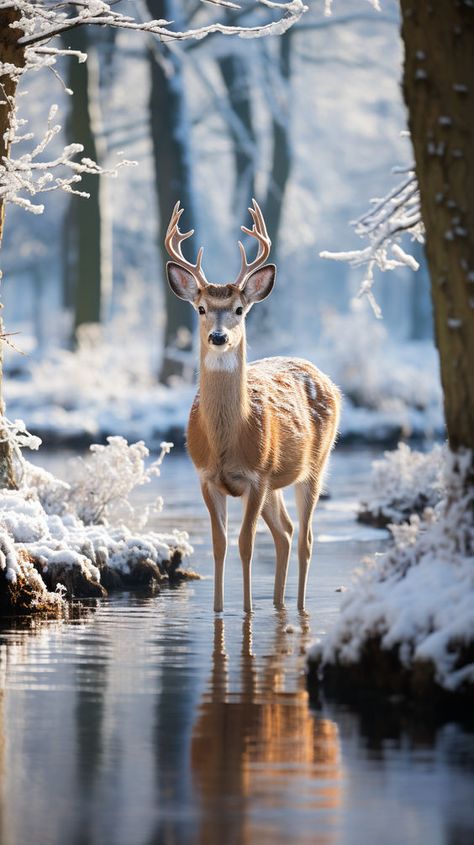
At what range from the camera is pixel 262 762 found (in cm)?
695

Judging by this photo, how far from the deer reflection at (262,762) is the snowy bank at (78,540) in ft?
8.07

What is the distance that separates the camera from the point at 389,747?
286 inches

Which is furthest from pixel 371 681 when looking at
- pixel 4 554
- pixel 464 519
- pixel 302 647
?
pixel 4 554

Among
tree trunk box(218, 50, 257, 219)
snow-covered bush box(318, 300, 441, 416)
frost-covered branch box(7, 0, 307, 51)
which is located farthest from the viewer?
tree trunk box(218, 50, 257, 219)

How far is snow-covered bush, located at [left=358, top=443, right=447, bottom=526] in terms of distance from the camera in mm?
17734

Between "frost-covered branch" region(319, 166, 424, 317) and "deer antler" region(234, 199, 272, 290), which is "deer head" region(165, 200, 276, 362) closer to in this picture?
"deer antler" region(234, 199, 272, 290)

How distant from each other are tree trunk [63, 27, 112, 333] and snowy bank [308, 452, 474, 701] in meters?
27.7

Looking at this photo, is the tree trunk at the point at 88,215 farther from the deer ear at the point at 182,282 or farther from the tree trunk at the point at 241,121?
the deer ear at the point at 182,282

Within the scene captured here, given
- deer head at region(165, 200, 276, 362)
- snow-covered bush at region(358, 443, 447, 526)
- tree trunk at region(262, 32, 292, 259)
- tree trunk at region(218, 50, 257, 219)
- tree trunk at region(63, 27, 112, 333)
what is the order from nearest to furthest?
deer head at region(165, 200, 276, 362) → snow-covered bush at region(358, 443, 447, 526) → tree trunk at region(63, 27, 112, 333) → tree trunk at region(218, 50, 257, 219) → tree trunk at region(262, 32, 292, 259)

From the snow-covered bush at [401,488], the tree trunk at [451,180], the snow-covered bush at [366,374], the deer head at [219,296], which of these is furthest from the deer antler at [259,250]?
the snow-covered bush at [366,374]

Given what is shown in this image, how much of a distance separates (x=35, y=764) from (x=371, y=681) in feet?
6.58

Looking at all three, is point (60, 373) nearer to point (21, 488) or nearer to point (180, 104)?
point (180, 104)

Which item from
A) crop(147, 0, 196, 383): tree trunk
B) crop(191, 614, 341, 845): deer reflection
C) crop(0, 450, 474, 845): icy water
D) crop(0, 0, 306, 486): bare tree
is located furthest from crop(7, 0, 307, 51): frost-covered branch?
crop(147, 0, 196, 383): tree trunk

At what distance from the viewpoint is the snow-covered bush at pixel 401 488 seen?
17734 millimetres
